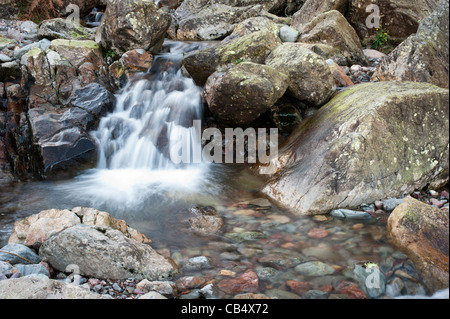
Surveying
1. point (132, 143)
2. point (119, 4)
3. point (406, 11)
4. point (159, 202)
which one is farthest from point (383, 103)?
point (119, 4)

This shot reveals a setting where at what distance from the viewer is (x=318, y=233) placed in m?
4.62

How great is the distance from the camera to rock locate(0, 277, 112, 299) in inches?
113

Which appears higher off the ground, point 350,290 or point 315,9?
point 315,9

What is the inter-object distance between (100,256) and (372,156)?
401 cm

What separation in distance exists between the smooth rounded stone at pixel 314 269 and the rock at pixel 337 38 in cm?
659

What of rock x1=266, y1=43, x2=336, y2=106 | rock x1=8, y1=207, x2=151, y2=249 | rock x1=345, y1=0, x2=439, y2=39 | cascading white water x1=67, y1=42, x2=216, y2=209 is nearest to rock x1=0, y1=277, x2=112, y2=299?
rock x1=8, y1=207, x2=151, y2=249

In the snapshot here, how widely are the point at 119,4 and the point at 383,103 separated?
7.25m

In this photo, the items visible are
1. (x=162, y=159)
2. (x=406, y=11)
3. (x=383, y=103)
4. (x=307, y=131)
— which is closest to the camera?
(x=383, y=103)

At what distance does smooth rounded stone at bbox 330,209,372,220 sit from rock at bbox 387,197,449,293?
537mm

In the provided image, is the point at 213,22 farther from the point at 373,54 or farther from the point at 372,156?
the point at 372,156

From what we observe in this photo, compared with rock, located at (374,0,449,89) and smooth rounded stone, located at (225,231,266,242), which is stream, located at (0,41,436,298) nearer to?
smooth rounded stone, located at (225,231,266,242)

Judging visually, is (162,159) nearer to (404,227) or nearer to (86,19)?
(404,227)

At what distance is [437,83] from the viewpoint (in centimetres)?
679

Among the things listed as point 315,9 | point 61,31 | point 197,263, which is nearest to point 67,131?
point 61,31
